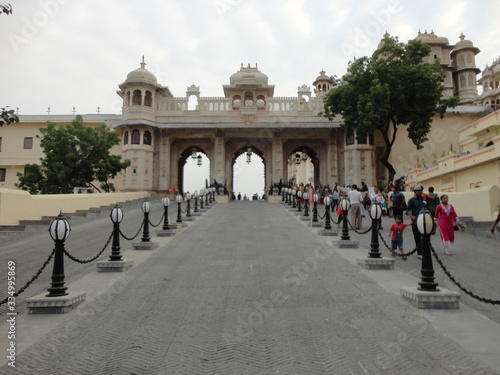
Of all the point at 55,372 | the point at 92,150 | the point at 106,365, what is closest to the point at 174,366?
the point at 106,365

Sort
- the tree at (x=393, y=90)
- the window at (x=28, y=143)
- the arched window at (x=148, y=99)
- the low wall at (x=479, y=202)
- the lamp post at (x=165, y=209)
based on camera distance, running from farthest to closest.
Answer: the window at (x=28, y=143) → the arched window at (x=148, y=99) → the tree at (x=393, y=90) → the low wall at (x=479, y=202) → the lamp post at (x=165, y=209)

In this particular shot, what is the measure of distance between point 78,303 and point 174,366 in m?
2.36

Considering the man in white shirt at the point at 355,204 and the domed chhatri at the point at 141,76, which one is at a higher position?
the domed chhatri at the point at 141,76

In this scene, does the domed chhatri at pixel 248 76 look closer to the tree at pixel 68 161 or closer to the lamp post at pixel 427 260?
the tree at pixel 68 161

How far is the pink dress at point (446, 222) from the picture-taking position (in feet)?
27.5

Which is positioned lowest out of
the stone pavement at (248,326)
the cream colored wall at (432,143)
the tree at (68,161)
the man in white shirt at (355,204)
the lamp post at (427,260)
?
the stone pavement at (248,326)

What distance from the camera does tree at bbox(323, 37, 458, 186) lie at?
2130 cm

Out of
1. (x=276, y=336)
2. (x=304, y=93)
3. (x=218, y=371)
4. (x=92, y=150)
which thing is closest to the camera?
(x=218, y=371)

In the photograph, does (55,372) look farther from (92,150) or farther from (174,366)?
(92,150)

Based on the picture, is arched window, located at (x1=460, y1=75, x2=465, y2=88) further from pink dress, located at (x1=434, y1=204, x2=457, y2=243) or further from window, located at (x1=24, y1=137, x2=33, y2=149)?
window, located at (x1=24, y1=137, x2=33, y2=149)

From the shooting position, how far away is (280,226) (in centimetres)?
1284

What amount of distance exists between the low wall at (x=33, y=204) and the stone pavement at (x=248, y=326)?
6.71 meters

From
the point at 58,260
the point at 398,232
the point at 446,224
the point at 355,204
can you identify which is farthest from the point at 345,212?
the point at 58,260

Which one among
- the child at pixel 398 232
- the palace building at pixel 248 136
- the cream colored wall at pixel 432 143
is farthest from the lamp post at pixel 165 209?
the cream colored wall at pixel 432 143
